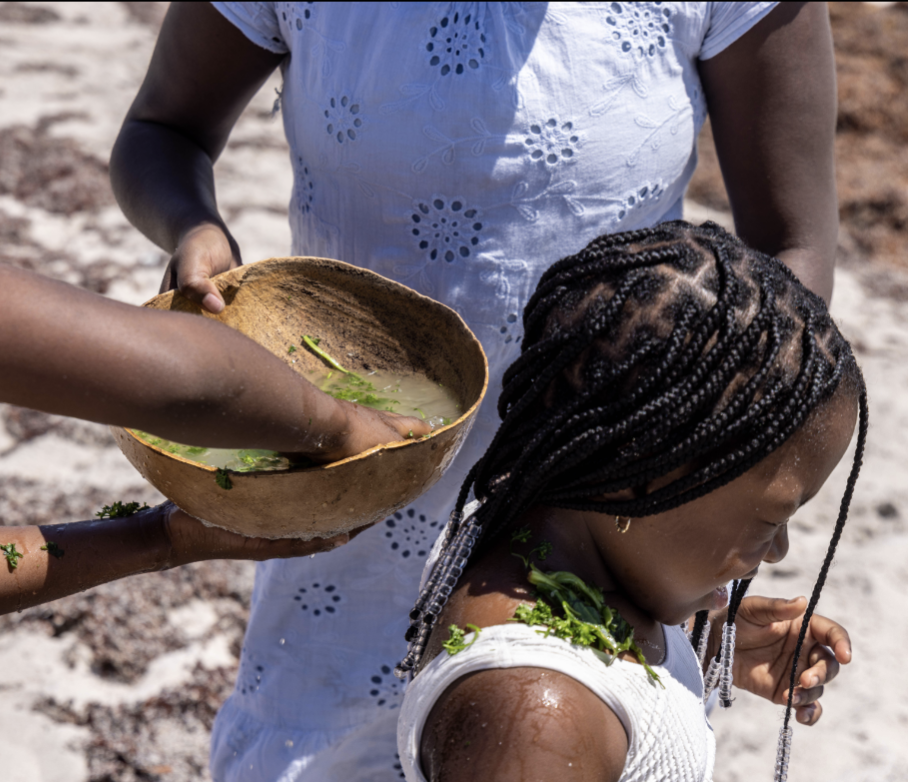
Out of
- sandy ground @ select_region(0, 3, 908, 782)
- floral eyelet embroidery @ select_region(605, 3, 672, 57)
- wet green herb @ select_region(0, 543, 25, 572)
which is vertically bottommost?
sandy ground @ select_region(0, 3, 908, 782)

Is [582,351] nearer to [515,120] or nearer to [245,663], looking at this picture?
[515,120]

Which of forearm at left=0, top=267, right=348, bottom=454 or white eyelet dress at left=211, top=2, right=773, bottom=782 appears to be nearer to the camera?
forearm at left=0, top=267, right=348, bottom=454

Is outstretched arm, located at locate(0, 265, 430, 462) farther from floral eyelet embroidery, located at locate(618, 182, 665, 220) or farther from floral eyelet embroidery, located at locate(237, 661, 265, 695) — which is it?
floral eyelet embroidery, located at locate(237, 661, 265, 695)

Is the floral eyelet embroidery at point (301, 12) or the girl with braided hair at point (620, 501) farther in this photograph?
the floral eyelet embroidery at point (301, 12)

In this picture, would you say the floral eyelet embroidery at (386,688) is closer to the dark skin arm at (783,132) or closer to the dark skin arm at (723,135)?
the dark skin arm at (723,135)

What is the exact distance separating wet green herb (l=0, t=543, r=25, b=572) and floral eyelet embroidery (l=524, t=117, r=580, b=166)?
3.63 ft

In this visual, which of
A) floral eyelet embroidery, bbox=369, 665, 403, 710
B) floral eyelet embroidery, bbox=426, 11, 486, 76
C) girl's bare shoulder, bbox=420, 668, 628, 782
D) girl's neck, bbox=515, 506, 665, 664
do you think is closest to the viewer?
girl's bare shoulder, bbox=420, 668, 628, 782

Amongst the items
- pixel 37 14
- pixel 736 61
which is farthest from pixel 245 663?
pixel 37 14

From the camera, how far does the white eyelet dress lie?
1680 millimetres

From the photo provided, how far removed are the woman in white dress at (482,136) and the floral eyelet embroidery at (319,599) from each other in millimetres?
63

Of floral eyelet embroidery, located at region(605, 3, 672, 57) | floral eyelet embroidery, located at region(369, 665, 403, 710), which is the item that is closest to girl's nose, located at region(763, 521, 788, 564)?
floral eyelet embroidery, located at region(605, 3, 672, 57)

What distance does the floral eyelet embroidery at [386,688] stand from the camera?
213cm

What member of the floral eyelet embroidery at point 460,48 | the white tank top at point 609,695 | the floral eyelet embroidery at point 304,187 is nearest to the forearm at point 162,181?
the floral eyelet embroidery at point 304,187

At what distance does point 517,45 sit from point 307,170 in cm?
49
